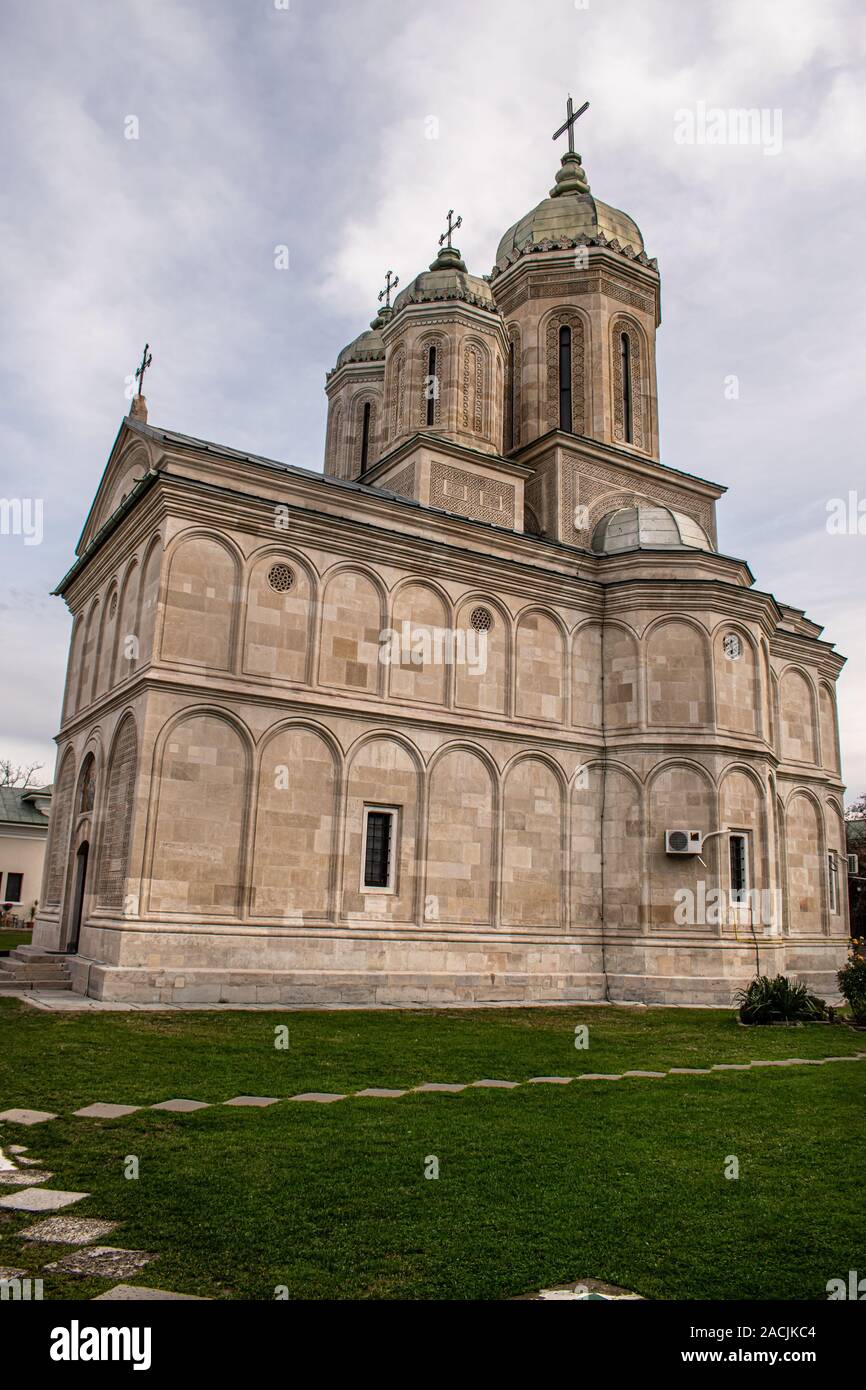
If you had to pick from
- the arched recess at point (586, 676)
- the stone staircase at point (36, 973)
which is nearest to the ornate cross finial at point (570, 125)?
the arched recess at point (586, 676)

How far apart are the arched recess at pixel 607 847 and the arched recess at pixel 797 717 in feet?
25.8

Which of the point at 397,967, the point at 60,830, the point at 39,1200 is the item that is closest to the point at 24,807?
the point at 60,830

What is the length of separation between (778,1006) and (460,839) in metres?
6.73

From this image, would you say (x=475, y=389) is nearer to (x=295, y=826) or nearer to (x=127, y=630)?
(x=127, y=630)

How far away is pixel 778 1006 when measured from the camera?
55.7 feet

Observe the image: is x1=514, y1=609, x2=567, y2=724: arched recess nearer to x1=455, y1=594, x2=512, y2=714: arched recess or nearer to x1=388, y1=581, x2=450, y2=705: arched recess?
x1=455, y1=594, x2=512, y2=714: arched recess

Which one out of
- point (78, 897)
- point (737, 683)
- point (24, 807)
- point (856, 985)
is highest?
point (737, 683)

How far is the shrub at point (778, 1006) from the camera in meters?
16.8

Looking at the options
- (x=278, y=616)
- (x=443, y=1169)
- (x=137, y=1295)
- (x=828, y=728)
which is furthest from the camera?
Result: (x=828, y=728)

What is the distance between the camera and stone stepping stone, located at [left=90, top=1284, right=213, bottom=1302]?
4.32 m

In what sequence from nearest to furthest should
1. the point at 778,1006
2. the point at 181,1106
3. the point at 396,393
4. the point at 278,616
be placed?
1. the point at 181,1106
2. the point at 778,1006
3. the point at 278,616
4. the point at 396,393

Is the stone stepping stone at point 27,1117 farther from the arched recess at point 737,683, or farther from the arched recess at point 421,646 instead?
the arched recess at point 737,683
